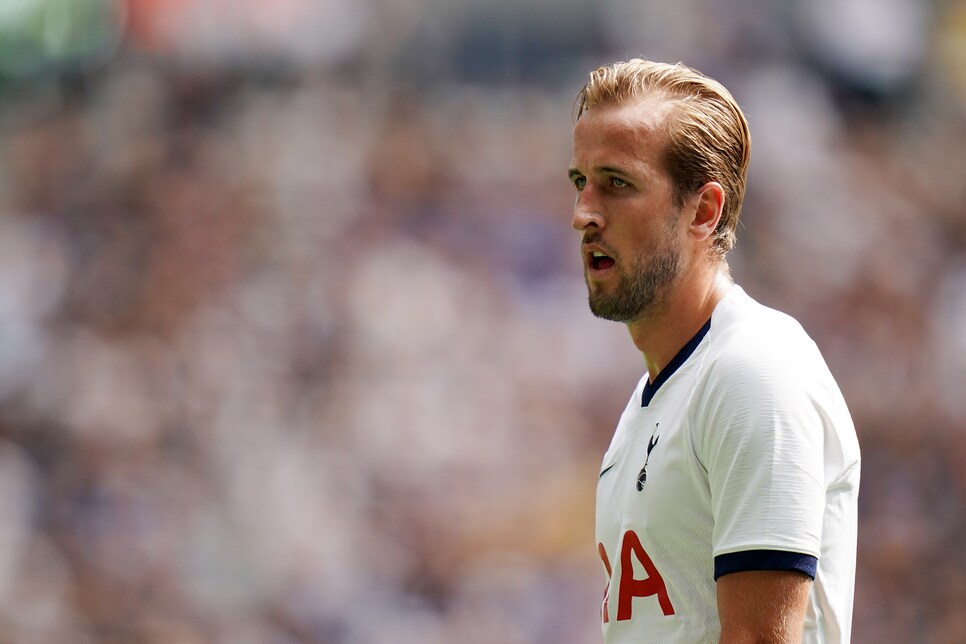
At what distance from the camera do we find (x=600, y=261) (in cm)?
235

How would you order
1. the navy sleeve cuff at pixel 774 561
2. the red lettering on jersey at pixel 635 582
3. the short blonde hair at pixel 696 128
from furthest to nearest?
the short blonde hair at pixel 696 128, the red lettering on jersey at pixel 635 582, the navy sleeve cuff at pixel 774 561

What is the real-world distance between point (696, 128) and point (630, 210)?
19 cm

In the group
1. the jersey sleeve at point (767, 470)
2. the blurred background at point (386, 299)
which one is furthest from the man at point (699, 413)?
the blurred background at point (386, 299)

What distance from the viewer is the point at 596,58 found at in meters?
7.71

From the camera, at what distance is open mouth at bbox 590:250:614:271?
2.32 metres

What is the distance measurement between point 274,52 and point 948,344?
14.8 ft

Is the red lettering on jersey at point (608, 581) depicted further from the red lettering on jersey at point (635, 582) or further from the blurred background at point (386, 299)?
the blurred background at point (386, 299)

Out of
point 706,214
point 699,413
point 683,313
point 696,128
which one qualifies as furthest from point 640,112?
point 699,413

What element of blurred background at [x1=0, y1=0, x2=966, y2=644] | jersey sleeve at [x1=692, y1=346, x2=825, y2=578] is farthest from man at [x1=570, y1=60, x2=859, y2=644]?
blurred background at [x1=0, y1=0, x2=966, y2=644]

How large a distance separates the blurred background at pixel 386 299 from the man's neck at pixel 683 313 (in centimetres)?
452

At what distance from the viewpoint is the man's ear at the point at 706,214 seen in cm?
226

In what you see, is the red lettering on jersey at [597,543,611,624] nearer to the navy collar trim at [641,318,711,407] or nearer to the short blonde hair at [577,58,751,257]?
the navy collar trim at [641,318,711,407]

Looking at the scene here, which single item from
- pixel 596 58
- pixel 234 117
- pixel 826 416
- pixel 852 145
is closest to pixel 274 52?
pixel 234 117

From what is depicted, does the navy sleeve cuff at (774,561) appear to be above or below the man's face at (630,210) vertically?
below
